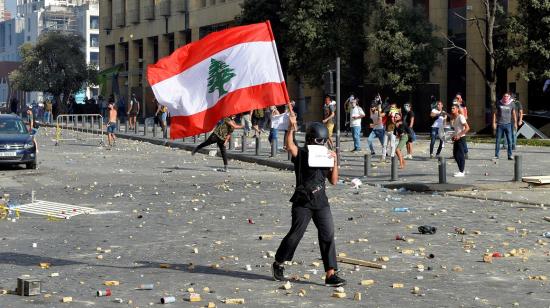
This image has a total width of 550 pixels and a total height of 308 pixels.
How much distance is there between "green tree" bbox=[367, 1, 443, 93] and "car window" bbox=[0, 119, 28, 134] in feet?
61.1

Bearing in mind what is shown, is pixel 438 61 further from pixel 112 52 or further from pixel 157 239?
pixel 112 52

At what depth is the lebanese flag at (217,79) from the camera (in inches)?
466

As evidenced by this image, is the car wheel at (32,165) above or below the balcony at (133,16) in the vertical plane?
below

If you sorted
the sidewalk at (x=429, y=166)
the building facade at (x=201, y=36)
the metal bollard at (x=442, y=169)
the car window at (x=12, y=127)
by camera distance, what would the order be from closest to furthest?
the metal bollard at (x=442, y=169), the sidewalk at (x=429, y=166), the car window at (x=12, y=127), the building facade at (x=201, y=36)

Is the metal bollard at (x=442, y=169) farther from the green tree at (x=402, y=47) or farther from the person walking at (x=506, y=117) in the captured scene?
the green tree at (x=402, y=47)

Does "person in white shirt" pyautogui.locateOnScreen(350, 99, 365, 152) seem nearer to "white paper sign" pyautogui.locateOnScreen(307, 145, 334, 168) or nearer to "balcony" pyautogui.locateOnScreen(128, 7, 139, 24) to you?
"white paper sign" pyautogui.locateOnScreen(307, 145, 334, 168)

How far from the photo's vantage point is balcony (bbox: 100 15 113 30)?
9221cm

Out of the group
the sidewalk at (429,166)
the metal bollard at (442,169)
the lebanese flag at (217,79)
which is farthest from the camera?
the sidewalk at (429,166)

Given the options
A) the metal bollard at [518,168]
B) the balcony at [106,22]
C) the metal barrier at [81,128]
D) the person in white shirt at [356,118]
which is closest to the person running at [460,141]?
the metal bollard at [518,168]

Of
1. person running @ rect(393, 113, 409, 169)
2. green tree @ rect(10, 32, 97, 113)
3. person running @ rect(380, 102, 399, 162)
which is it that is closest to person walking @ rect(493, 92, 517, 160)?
person running @ rect(393, 113, 409, 169)

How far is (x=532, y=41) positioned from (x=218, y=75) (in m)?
28.5

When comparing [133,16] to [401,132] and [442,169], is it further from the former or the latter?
[442,169]

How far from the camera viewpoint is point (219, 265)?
37.1 feet

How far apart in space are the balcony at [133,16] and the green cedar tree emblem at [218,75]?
74.8 metres
